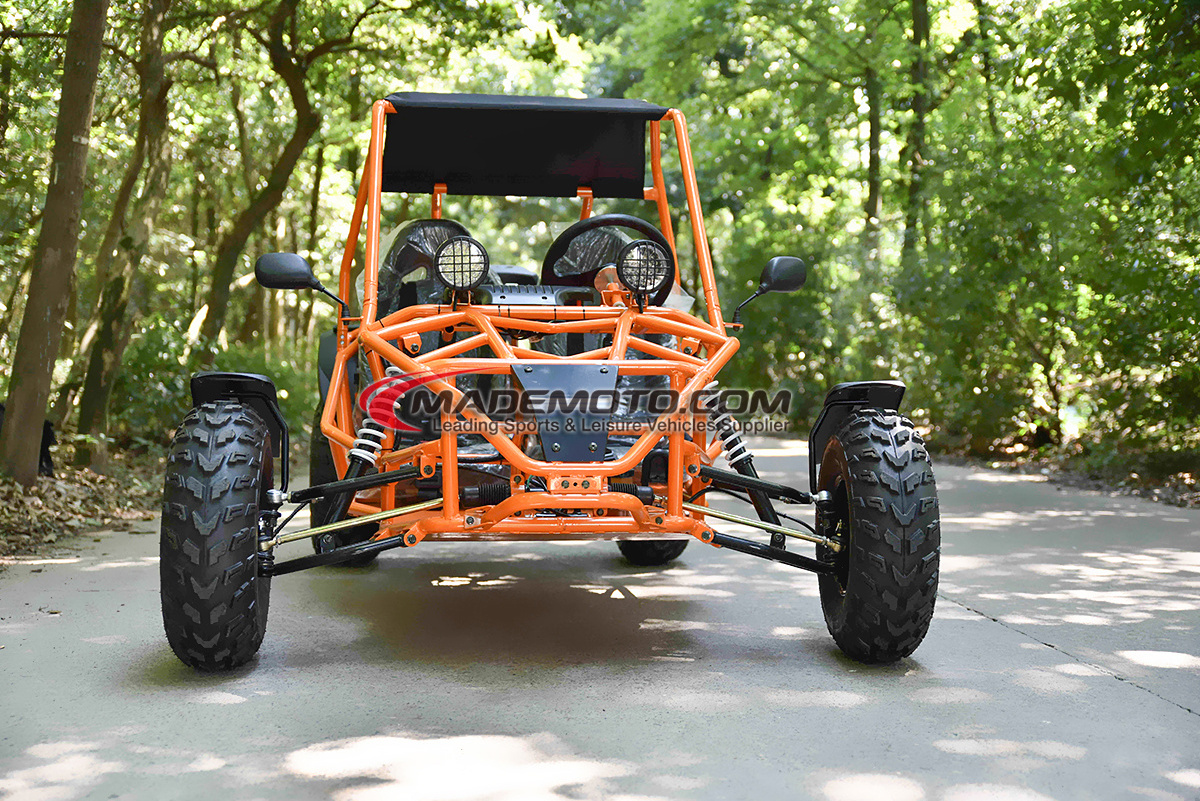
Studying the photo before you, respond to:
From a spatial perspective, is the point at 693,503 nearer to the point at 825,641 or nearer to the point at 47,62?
the point at 825,641

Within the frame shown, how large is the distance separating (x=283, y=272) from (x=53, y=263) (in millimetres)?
4212

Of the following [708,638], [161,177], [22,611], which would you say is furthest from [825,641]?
[161,177]

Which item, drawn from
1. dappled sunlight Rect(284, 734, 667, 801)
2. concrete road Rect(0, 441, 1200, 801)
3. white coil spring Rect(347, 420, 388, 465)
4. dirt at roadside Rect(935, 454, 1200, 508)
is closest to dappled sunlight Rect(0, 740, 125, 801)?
concrete road Rect(0, 441, 1200, 801)

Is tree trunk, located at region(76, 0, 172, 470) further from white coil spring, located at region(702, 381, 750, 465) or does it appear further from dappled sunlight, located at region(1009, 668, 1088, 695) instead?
dappled sunlight, located at region(1009, 668, 1088, 695)

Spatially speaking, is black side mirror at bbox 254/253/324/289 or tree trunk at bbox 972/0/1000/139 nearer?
black side mirror at bbox 254/253/324/289

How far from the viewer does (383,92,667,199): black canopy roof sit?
244 inches

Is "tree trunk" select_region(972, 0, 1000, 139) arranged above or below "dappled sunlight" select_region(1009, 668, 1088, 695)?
above

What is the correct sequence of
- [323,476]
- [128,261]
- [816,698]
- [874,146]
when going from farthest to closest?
[874,146] < [128,261] < [323,476] < [816,698]

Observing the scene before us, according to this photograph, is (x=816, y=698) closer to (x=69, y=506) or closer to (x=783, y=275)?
(x=783, y=275)

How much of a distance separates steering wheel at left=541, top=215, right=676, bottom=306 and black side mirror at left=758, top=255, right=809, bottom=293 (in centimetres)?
58

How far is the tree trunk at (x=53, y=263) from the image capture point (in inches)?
335

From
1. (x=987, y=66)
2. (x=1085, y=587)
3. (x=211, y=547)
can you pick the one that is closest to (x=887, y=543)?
(x=211, y=547)

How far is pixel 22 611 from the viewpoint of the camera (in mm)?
5516

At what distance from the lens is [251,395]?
192 inches
